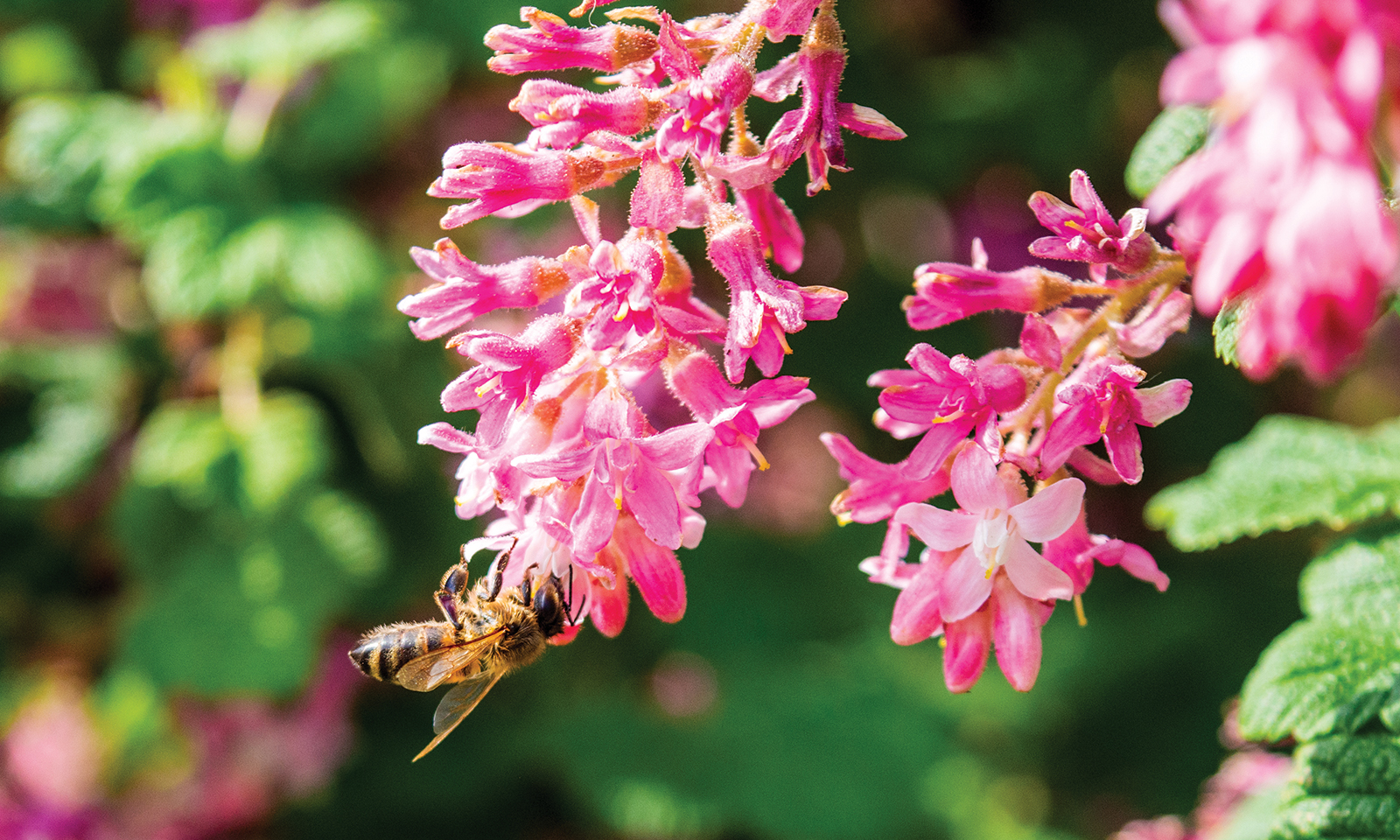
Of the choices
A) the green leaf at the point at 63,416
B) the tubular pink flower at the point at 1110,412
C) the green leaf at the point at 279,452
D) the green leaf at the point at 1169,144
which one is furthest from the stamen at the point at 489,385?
the green leaf at the point at 63,416

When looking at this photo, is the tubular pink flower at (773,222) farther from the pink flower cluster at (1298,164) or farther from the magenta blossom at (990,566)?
the pink flower cluster at (1298,164)

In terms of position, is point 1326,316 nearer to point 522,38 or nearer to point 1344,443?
point 522,38

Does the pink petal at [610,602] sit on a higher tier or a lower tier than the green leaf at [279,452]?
higher

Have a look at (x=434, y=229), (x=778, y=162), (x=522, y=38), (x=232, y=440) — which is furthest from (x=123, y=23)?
(x=778, y=162)

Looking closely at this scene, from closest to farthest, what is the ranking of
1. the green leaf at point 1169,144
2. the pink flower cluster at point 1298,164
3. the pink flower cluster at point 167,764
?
1. the pink flower cluster at point 1298,164
2. the green leaf at point 1169,144
3. the pink flower cluster at point 167,764

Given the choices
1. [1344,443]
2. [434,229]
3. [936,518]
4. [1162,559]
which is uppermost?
[936,518]

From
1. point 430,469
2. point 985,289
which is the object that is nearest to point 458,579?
point 985,289

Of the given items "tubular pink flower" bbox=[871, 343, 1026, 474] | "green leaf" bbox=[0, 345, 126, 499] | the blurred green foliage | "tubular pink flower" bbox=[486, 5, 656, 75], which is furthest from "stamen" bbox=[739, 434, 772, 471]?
"green leaf" bbox=[0, 345, 126, 499]
